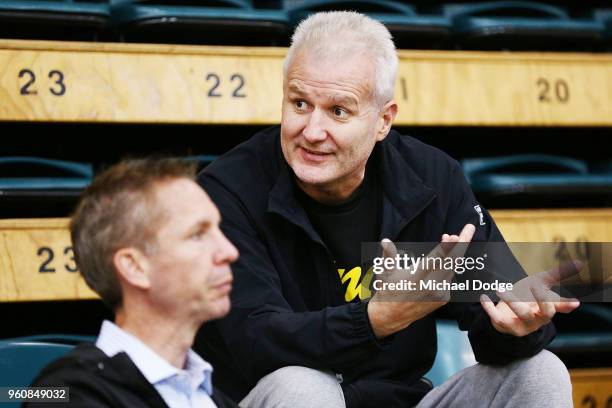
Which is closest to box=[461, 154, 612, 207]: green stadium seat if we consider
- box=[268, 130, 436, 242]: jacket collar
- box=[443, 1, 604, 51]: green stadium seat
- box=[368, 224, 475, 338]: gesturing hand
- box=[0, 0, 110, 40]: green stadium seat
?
box=[443, 1, 604, 51]: green stadium seat

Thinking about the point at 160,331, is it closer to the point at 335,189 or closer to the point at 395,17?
the point at 335,189

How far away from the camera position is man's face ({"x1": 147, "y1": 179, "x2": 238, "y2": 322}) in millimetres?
1092

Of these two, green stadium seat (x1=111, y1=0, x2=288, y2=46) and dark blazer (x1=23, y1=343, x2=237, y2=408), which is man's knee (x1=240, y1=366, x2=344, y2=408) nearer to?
dark blazer (x1=23, y1=343, x2=237, y2=408)

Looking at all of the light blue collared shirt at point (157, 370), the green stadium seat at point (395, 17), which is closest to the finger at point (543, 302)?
the light blue collared shirt at point (157, 370)

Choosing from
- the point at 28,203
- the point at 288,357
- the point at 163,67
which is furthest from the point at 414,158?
the point at 28,203

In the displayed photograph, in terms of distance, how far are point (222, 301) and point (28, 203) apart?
1.06 m

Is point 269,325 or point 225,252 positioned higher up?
point 225,252

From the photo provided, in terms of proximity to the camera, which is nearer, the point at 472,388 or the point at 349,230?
the point at 472,388

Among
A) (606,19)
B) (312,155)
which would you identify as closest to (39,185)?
(312,155)

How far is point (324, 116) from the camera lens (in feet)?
5.20

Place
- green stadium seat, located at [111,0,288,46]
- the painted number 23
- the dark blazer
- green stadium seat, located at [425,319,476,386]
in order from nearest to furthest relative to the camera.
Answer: the dark blazer < green stadium seat, located at [425,319,476,386] < the painted number 23 < green stadium seat, located at [111,0,288,46]

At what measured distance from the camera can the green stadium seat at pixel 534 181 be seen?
2.32 meters

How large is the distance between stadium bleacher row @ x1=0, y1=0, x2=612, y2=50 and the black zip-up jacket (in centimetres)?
57

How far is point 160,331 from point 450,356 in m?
0.88
